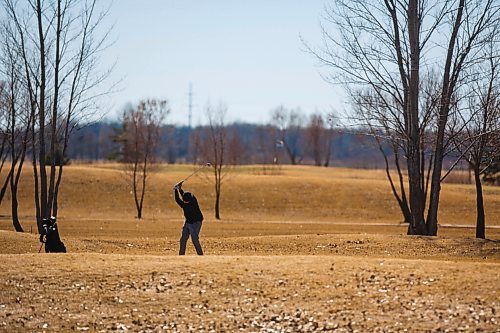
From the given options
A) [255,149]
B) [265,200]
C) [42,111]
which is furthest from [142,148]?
[255,149]

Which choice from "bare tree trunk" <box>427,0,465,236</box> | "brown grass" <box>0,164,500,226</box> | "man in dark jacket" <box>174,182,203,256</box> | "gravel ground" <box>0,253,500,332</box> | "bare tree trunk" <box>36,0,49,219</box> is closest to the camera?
"gravel ground" <box>0,253,500,332</box>

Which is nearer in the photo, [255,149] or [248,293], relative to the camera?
[248,293]

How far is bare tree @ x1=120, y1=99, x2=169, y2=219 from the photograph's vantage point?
5141 centimetres

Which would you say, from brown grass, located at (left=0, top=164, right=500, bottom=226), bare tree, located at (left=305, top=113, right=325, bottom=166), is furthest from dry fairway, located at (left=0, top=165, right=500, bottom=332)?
bare tree, located at (left=305, top=113, right=325, bottom=166)

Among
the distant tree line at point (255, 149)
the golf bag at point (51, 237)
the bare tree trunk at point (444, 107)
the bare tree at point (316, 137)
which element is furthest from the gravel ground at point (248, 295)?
the bare tree at point (316, 137)

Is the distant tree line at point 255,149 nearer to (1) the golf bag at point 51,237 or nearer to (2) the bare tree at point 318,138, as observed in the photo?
(2) the bare tree at point 318,138

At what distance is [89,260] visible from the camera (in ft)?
52.4

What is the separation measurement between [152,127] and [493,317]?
1989 inches

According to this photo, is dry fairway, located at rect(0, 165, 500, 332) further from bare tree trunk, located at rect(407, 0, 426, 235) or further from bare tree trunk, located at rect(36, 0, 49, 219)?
bare tree trunk, located at rect(36, 0, 49, 219)

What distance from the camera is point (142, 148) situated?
5991 cm

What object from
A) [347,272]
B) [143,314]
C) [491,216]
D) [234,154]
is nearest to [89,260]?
[143,314]

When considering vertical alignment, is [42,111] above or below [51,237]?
above

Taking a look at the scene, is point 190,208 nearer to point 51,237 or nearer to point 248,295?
→ point 51,237

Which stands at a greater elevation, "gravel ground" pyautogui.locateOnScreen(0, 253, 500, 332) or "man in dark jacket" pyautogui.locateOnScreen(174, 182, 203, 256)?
"man in dark jacket" pyautogui.locateOnScreen(174, 182, 203, 256)
